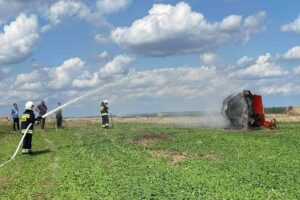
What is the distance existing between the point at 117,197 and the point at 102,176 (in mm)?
4819

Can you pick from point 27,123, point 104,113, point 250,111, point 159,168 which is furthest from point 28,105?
point 250,111

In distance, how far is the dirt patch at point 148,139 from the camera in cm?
3486

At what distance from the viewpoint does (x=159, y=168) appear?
23.5m

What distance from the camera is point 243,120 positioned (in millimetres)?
47031

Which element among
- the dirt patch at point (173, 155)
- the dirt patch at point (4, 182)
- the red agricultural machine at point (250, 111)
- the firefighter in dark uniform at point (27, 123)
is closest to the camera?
the dirt patch at point (4, 182)

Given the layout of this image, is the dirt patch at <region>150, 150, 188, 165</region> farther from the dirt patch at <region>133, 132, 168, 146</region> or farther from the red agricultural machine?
the red agricultural machine

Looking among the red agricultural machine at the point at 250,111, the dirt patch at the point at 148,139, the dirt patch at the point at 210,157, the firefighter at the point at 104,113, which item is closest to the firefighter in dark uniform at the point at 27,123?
the dirt patch at the point at 148,139

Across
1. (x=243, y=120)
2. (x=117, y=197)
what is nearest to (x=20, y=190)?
(x=117, y=197)

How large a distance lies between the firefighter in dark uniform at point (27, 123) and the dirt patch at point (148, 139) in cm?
749

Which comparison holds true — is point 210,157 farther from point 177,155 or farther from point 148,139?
point 148,139

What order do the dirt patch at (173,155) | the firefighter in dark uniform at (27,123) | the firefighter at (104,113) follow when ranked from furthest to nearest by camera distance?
the firefighter at (104,113)
the firefighter in dark uniform at (27,123)
the dirt patch at (173,155)

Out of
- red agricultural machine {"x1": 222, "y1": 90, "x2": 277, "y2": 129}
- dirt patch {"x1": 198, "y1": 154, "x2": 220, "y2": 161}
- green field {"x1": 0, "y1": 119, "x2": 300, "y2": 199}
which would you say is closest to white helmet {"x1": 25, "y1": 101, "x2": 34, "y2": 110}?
green field {"x1": 0, "y1": 119, "x2": 300, "y2": 199}

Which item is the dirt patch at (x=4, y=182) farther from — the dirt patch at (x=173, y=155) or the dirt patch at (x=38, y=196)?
the dirt patch at (x=173, y=155)

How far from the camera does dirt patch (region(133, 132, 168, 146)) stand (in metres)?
34.9
